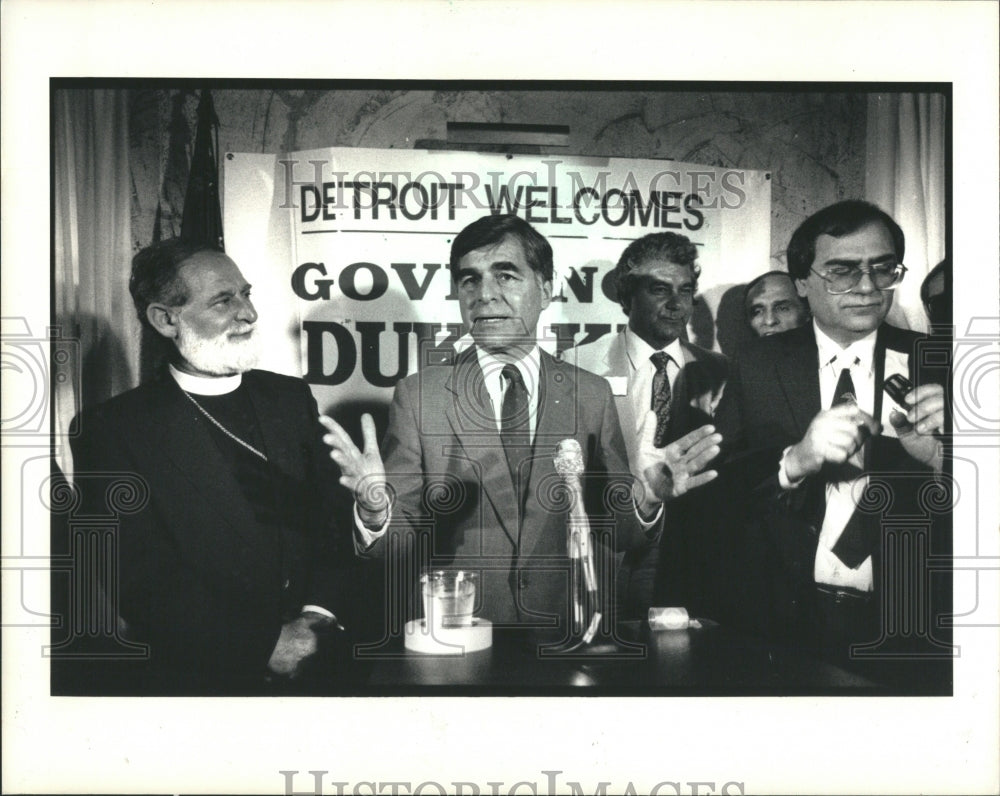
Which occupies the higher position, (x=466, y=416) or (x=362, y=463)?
(x=466, y=416)

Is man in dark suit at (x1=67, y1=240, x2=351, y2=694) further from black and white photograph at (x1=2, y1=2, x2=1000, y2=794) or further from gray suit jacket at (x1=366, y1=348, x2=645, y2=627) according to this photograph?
gray suit jacket at (x1=366, y1=348, x2=645, y2=627)

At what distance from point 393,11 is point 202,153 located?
23.8 inches

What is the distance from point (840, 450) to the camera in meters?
2.97

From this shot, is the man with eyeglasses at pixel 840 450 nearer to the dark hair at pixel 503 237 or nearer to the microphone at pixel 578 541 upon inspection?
the microphone at pixel 578 541

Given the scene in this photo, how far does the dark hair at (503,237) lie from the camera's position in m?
2.95

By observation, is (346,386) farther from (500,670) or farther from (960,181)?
(960,181)

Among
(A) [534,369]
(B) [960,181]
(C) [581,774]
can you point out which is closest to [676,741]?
(C) [581,774]

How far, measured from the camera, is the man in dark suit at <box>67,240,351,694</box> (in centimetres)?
293

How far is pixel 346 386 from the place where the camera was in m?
2.95

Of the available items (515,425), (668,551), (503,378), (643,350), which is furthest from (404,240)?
(668,551)

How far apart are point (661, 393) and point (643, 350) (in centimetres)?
12

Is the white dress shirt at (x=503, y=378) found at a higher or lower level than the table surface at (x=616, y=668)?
higher

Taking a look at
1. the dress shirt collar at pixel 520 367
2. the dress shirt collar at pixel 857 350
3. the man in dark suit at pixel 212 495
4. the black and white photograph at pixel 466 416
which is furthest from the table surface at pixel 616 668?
the dress shirt collar at pixel 857 350

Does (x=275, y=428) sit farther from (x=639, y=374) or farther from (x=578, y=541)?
(x=639, y=374)
